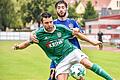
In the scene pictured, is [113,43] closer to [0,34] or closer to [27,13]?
[0,34]

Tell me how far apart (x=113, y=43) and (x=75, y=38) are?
43.2 m

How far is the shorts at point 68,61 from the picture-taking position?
9289mm

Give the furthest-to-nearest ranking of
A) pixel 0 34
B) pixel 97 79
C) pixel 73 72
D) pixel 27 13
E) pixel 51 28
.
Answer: pixel 27 13 → pixel 0 34 → pixel 97 79 → pixel 73 72 → pixel 51 28

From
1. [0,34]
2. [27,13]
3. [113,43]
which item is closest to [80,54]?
[113,43]

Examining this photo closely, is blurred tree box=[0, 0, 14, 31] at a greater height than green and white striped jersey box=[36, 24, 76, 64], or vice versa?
green and white striped jersey box=[36, 24, 76, 64]

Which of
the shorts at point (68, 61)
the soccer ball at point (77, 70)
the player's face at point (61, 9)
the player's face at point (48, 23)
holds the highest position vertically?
the player's face at point (61, 9)

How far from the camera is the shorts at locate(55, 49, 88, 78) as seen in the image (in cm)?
929

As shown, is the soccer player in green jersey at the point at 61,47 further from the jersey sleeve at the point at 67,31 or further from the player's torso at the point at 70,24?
the player's torso at the point at 70,24

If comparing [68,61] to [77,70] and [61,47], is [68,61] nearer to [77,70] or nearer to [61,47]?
[61,47]

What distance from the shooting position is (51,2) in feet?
289

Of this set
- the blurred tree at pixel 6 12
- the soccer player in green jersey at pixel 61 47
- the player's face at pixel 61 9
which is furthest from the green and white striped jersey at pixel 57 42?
the blurred tree at pixel 6 12

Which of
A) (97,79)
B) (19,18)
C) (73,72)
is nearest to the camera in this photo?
(73,72)

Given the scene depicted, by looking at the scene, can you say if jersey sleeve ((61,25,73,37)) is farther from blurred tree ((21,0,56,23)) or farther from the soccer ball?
blurred tree ((21,0,56,23))

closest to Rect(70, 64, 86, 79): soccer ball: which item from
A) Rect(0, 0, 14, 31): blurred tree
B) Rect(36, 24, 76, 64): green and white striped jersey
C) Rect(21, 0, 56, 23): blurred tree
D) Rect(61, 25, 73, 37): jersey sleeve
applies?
Rect(36, 24, 76, 64): green and white striped jersey
